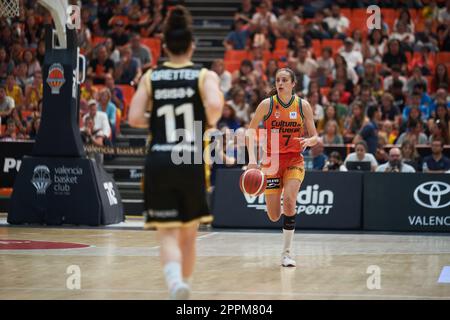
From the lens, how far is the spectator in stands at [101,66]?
22.9 meters

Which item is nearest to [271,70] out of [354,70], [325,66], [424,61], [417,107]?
[325,66]

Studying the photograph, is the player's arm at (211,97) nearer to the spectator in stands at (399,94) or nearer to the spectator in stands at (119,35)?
the spectator in stands at (399,94)

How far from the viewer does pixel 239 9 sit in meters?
25.4

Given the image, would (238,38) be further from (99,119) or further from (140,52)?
(99,119)

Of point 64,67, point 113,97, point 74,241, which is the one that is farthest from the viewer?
point 113,97

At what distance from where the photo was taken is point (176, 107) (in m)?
6.92

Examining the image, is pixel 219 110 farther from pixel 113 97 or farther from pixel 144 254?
pixel 113 97

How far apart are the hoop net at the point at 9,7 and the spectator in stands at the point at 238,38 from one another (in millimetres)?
8555

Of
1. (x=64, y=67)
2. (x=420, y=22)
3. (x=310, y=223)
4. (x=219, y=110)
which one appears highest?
(x=420, y=22)

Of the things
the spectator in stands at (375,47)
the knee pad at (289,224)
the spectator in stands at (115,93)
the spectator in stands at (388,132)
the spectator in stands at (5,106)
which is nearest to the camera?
the knee pad at (289,224)

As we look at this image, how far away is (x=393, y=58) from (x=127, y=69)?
6574 mm


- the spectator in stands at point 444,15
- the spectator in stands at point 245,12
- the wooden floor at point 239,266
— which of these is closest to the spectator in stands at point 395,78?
the spectator in stands at point 444,15
